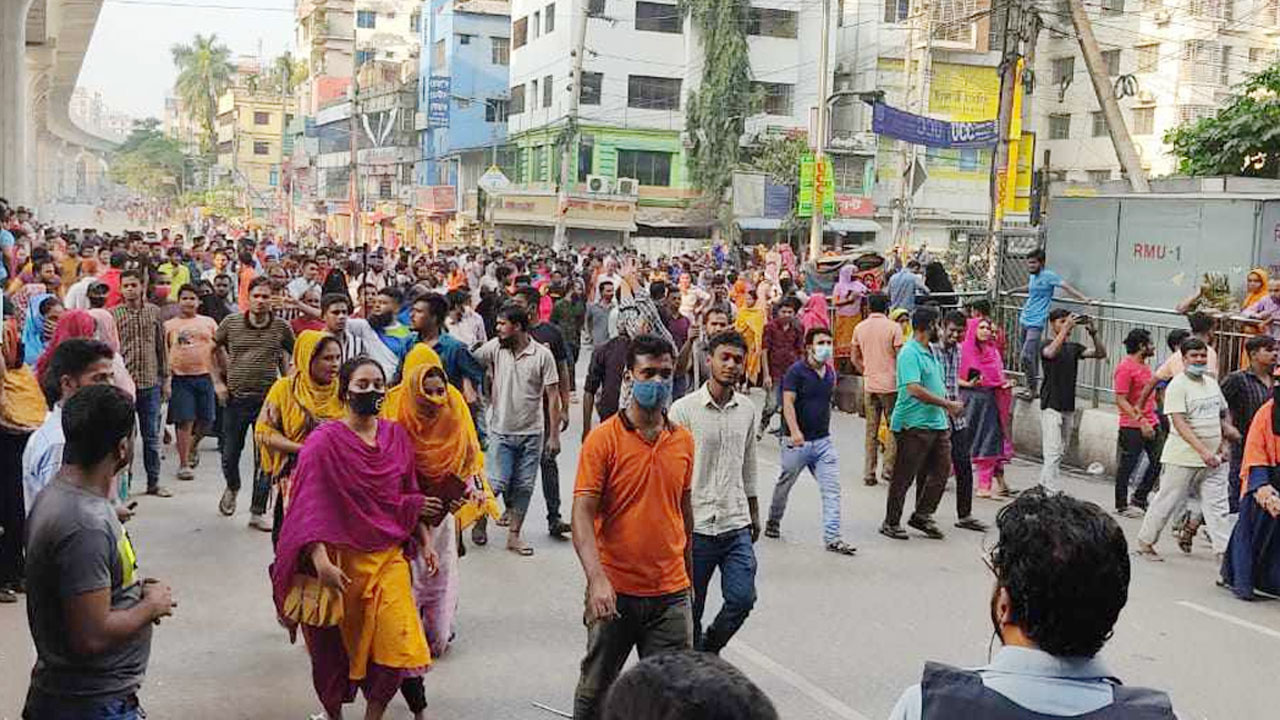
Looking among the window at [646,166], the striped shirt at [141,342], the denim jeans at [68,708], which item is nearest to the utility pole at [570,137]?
the window at [646,166]

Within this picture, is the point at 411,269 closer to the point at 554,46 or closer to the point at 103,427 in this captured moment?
the point at 103,427

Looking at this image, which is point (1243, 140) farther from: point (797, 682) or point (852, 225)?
point (852, 225)

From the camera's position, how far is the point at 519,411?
29.7ft

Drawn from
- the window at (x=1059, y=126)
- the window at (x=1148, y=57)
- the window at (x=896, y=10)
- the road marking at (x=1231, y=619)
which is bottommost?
the road marking at (x=1231, y=619)

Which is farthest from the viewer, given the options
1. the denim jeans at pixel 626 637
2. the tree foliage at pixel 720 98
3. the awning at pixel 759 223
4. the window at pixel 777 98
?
the window at pixel 777 98

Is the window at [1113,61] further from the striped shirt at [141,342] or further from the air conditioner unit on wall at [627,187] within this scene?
the striped shirt at [141,342]

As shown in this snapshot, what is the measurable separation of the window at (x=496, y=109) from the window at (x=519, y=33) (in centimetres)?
307

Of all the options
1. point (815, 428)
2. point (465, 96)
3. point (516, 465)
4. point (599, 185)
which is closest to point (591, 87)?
point (599, 185)

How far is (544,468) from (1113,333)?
24.5ft

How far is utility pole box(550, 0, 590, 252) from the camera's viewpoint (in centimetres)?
3919

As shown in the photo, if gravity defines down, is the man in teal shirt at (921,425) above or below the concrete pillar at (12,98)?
below

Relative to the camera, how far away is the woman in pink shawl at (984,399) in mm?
11828

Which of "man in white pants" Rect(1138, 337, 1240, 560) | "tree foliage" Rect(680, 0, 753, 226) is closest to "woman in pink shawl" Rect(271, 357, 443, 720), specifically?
"man in white pants" Rect(1138, 337, 1240, 560)

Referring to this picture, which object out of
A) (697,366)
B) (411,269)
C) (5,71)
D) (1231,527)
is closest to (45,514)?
(1231,527)
